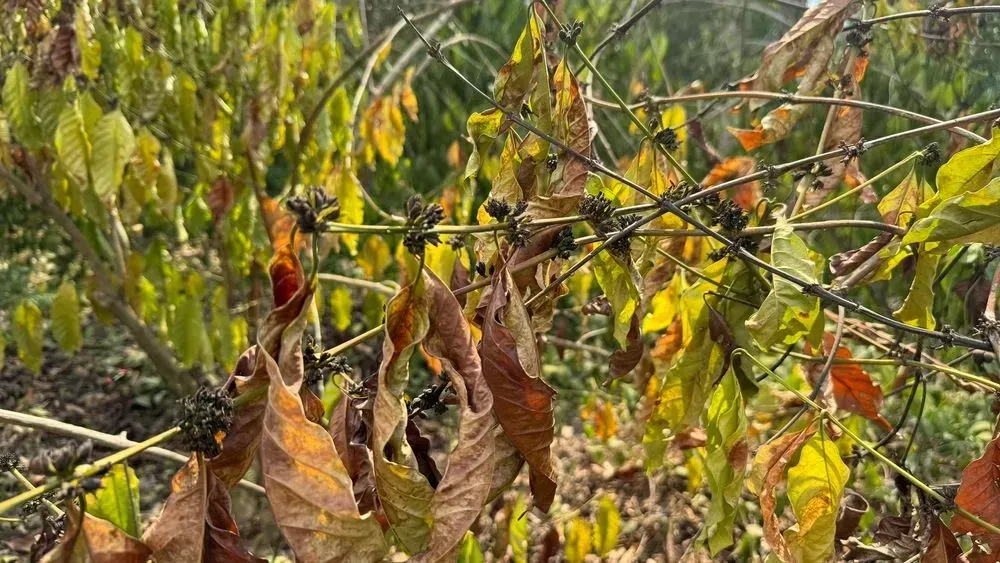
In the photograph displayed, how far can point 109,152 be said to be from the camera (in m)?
1.50

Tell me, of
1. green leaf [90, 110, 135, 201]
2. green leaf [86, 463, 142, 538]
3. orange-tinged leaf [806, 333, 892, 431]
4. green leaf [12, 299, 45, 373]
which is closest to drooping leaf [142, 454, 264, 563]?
green leaf [86, 463, 142, 538]

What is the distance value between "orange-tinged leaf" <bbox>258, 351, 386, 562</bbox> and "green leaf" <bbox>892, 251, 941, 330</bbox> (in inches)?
23.5

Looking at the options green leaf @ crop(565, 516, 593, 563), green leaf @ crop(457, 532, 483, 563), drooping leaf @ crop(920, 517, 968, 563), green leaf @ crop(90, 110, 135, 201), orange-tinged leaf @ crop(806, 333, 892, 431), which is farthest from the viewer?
green leaf @ crop(565, 516, 593, 563)

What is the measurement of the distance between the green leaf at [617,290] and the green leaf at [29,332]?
217cm

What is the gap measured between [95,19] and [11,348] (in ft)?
7.27

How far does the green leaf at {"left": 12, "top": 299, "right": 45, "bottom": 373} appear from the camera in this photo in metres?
2.30

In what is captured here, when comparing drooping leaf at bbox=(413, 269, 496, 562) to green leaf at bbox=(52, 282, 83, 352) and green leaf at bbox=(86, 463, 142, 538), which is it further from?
green leaf at bbox=(52, 282, 83, 352)

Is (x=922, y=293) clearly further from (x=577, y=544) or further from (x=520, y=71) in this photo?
(x=577, y=544)

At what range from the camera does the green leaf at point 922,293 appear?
745mm

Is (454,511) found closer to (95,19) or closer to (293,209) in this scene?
(293,209)

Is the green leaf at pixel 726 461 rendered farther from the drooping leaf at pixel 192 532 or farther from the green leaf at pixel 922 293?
the drooping leaf at pixel 192 532

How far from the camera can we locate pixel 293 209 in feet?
1.56

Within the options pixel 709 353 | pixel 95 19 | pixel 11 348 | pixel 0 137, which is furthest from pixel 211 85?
pixel 11 348

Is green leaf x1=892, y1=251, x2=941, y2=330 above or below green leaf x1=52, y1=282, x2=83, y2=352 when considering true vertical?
below
